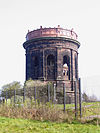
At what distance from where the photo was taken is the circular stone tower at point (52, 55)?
29.2 meters

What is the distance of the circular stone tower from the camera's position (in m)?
29.2

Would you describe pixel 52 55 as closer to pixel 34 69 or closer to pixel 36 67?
pixel 36 67

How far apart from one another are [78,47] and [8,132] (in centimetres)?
2728

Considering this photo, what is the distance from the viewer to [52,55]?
1186 inches

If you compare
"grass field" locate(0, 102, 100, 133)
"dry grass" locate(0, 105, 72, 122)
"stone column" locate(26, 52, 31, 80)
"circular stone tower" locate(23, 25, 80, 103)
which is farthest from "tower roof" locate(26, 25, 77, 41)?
"dry grass" locate(0, 105, 72, 122)

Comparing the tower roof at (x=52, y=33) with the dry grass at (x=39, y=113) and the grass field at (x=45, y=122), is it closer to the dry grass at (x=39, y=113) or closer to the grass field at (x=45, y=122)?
the grass field at (x=45, y=122)

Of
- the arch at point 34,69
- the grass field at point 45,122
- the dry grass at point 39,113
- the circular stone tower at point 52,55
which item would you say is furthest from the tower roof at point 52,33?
the dry grass at point 39,113

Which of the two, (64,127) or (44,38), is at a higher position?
(44,38)

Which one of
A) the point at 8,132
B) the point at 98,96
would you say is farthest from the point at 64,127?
the point at 98,96

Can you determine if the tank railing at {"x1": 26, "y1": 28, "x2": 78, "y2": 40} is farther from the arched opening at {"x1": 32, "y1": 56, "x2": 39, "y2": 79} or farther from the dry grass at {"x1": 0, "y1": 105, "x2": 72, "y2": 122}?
the dry grass at {"x1": 0, "y1": 105, "x2": 72, "y2": 122}

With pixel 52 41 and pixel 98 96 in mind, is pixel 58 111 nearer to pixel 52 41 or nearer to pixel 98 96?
pixel 98 96

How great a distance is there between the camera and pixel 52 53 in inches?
1151

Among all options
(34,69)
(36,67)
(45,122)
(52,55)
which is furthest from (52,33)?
(45,122)

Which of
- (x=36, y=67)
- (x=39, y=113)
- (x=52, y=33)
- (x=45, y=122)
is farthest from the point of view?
(x=36, y=67)
